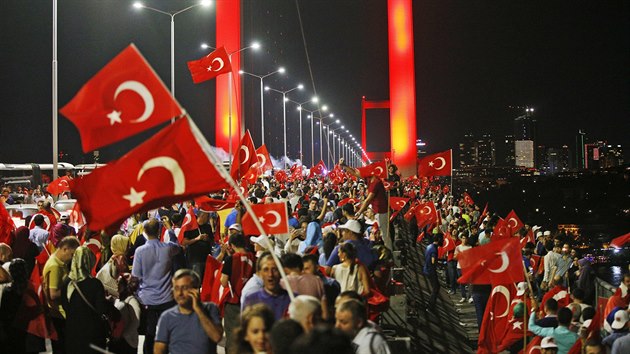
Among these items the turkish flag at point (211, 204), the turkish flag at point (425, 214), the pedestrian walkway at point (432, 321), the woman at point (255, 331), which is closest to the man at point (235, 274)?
the woman at point (255, 331)

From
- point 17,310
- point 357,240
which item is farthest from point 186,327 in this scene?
point 357,240

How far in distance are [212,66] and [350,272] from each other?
719 inches

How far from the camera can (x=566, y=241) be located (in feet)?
51.0

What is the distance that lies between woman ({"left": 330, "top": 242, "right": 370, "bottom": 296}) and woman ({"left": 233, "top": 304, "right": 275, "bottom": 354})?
298 cm

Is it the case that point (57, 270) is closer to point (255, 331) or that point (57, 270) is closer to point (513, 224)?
point (255, 331)

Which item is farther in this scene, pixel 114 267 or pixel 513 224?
pixel 513 224

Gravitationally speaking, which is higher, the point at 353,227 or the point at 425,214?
the point at 353,227

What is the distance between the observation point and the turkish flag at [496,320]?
31.6 feet

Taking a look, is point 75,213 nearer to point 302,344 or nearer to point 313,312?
point 313,312

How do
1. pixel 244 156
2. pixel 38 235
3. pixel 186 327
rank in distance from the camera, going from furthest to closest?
1. pixel 244 156
2. pixel 38 235
3. pixel 186 327

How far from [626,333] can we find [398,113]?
67.8 meters

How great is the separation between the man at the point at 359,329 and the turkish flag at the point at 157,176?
3.46 ft

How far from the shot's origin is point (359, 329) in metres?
5.16

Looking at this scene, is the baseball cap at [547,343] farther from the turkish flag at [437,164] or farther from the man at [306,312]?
the turkish flag at [437,164]
